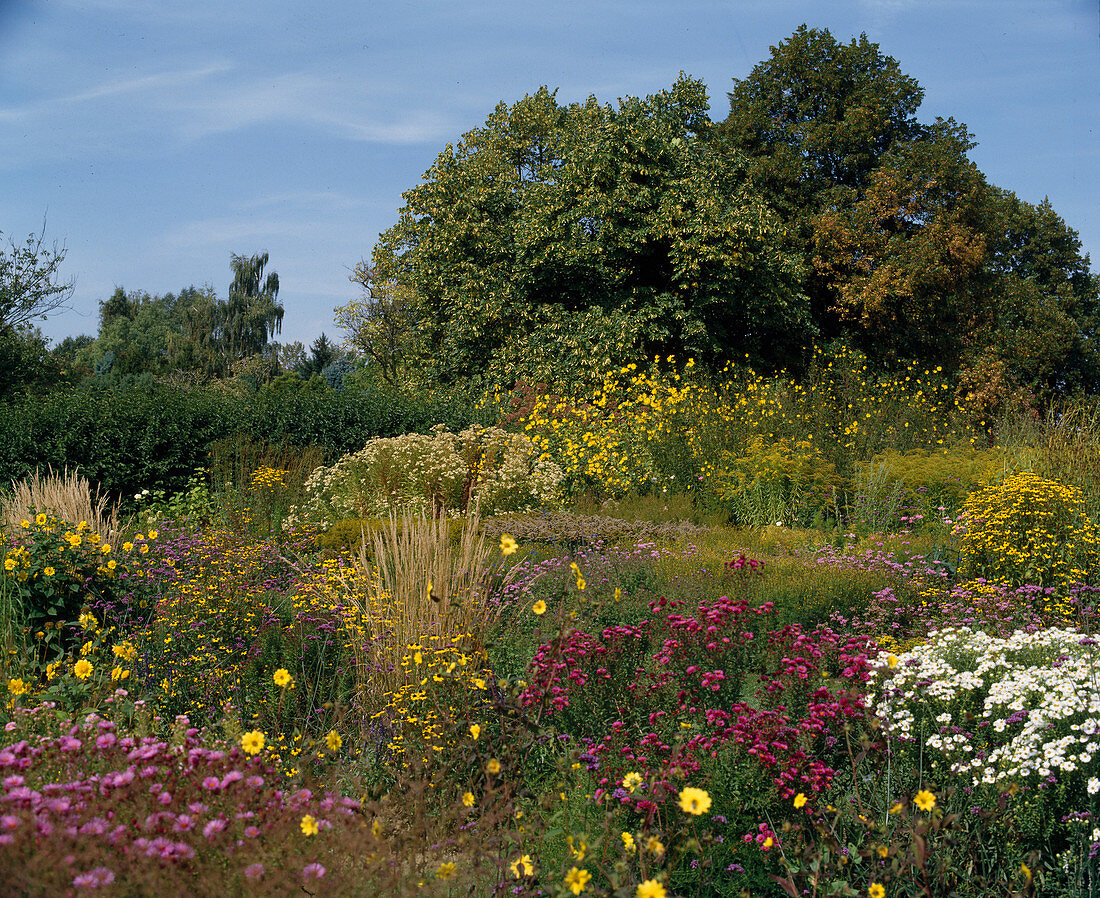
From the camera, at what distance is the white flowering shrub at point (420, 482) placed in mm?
9336

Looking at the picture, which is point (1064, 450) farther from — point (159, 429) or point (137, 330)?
point (137, 330)

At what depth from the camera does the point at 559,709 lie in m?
3.11

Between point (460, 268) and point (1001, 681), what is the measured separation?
16.6 meters

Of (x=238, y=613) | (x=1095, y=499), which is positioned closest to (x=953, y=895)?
(x=238, y=613)

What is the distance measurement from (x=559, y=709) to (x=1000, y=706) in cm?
→ 168

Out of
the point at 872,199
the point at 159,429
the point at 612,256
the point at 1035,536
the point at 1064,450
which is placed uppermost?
the point at 872,199

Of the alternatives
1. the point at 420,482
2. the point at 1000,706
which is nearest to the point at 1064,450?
the point at 1000,706

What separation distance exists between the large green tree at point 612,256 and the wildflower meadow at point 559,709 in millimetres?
8654

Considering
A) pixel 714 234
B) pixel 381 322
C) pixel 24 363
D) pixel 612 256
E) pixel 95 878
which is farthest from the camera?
pixel 381 322

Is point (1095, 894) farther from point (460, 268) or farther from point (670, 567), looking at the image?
point (460, 268)

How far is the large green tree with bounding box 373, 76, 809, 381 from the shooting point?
15312mm

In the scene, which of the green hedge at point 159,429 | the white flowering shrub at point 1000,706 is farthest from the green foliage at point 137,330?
the white flowering shrub at point 1000,706

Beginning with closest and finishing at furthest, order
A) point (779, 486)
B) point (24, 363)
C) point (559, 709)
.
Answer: point (559, 709) < point (779, 486) < point (24, 363)

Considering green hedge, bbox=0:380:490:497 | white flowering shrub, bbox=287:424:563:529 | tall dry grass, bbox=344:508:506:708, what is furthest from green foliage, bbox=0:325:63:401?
tall dry grass, bbox=344:508:506:708
